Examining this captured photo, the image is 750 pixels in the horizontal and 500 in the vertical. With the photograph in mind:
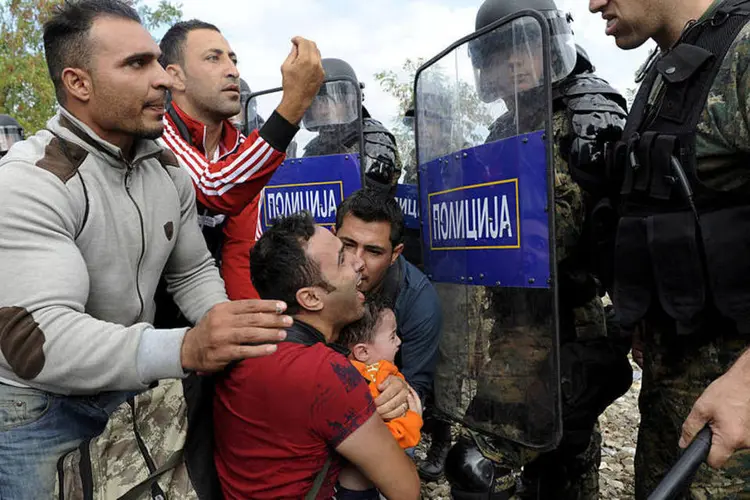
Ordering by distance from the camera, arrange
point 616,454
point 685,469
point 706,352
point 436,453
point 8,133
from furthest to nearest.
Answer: point 8,133 < point 616,454 < point 436,453 < point 706,352 < point 685,469

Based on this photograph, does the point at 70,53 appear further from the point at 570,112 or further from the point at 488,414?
the point at 488,414

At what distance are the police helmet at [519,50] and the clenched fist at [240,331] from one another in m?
1.06

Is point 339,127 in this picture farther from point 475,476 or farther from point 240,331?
point 240,331

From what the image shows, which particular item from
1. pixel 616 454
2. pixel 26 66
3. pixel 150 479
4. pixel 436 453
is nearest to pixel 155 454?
pixel 150 479

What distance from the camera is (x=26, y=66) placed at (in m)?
11.8

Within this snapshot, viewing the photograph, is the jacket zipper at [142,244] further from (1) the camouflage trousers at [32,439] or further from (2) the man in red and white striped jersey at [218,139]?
(2) the man in red and white striped jersey at [218,139]

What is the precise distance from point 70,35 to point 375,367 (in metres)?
1.21

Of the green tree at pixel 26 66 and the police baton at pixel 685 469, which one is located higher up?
the green tree at pixel 26 66

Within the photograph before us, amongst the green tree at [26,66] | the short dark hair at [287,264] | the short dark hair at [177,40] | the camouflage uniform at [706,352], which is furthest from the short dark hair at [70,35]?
the green tree at [26,66]

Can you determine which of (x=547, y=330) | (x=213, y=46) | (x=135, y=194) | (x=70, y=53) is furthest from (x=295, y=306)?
(x=213, y=46)

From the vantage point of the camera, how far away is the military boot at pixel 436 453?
11.1 feet

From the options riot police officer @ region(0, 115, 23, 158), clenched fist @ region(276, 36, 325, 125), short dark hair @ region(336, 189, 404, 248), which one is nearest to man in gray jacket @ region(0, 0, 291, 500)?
clenched fist @ region(276, 36, 325, 125)

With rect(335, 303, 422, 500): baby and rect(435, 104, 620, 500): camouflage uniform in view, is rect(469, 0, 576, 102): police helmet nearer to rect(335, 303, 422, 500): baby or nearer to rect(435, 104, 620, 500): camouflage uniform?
rect(435, 104, 620, 500): camouflage uniform

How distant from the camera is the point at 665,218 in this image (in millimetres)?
1582
